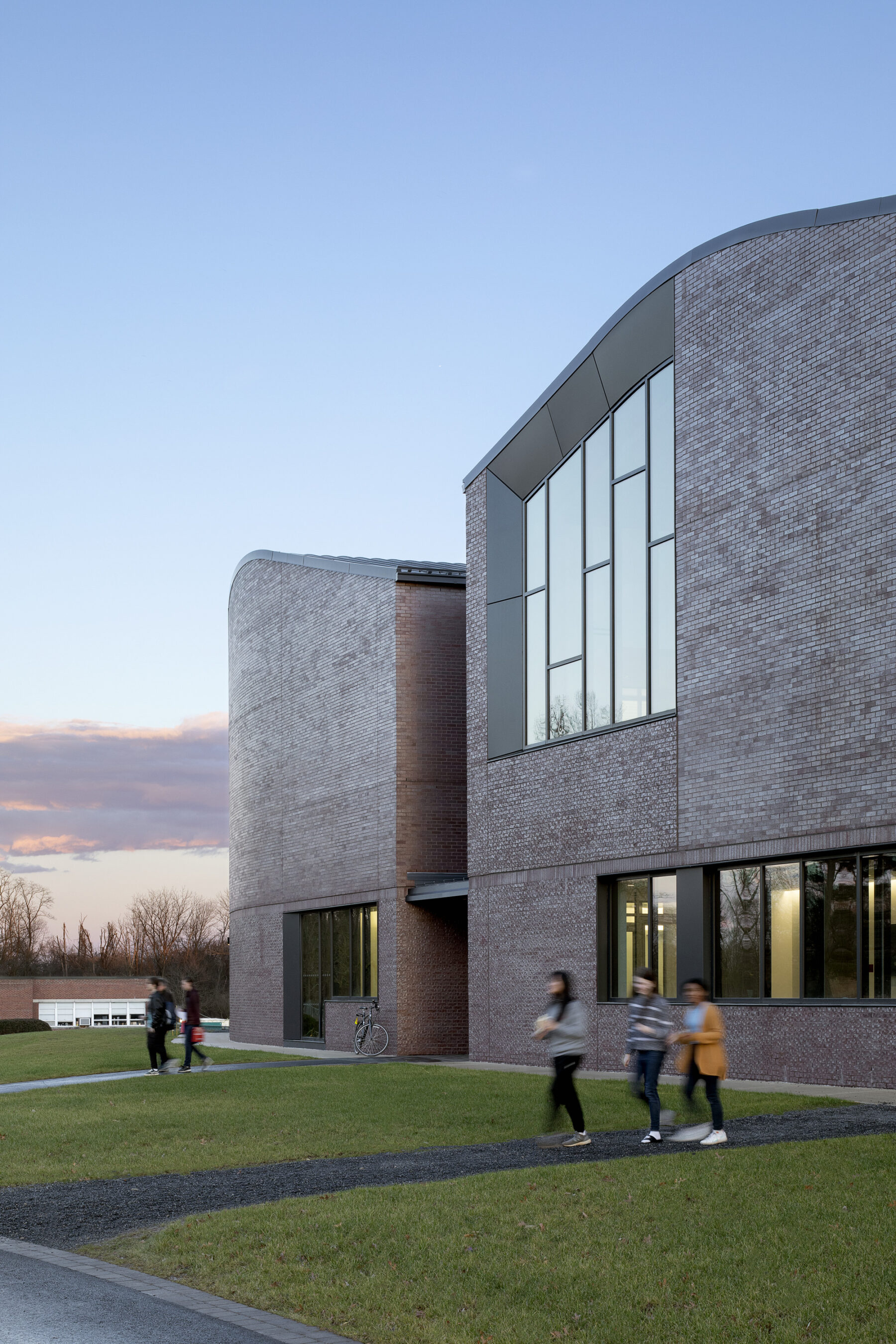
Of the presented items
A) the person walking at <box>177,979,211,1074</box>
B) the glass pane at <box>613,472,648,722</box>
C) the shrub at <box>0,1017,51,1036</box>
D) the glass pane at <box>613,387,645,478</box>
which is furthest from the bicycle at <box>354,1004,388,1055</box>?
the shrub at <box>0,1017,51,1036</box>

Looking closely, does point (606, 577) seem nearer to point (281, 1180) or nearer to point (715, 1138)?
point (715, 1138)

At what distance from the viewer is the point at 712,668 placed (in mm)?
21969

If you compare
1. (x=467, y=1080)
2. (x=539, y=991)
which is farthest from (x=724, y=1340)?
(x=539, y=991)

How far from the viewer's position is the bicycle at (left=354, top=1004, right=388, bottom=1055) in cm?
3123

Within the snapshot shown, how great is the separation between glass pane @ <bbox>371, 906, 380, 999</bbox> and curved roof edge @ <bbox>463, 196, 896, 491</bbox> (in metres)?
11.5

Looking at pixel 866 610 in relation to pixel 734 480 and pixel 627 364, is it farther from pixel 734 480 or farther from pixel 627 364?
pixel 627 364

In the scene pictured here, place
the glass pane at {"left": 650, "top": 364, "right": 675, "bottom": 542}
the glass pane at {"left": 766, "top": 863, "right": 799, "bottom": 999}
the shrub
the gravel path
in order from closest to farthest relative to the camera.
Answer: the gravel path
the glass pane at {"left": 766, "top": 863, "right": 799, "bottom": 999}
the glass pane at {"left": 650, "top": 364, "right": 675, "bottom": 542}
the shrub

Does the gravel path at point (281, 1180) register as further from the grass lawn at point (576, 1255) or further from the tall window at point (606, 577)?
the tall window at point (606, 577)

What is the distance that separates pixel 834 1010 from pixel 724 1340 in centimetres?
1315

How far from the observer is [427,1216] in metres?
9.55

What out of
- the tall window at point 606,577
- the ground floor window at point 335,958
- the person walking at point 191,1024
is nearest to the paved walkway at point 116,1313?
the tall window at point 606,577

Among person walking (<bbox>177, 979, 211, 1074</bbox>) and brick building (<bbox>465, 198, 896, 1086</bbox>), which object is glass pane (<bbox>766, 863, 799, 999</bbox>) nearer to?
brick building (<bbox>465, 198, 896, 1086</bbox>)

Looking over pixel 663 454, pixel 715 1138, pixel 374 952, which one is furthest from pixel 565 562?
pixel 715 1138

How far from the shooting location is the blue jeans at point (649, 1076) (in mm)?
13086
